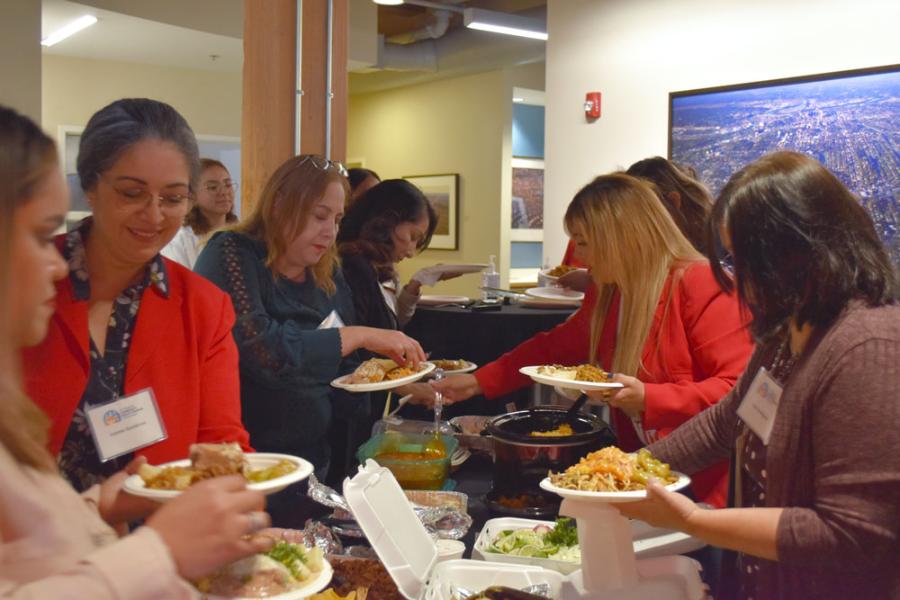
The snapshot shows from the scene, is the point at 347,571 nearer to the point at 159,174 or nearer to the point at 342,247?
the point at 159,174

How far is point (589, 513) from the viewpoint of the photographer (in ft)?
5.41

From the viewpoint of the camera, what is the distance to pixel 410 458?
2.29 meters

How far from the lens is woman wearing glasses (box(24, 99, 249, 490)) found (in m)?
1.57

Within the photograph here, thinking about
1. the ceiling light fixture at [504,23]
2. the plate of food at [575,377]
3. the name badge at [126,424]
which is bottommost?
the plate of food at [575,377]

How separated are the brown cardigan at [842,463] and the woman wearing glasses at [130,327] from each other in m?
1.08

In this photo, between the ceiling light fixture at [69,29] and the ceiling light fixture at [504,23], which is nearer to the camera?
the ceiling light fixture at [69,29]

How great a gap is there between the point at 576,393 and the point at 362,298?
2.84 ft

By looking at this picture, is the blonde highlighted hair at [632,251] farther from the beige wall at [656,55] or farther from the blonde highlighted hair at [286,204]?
the beige wall at [656,55]

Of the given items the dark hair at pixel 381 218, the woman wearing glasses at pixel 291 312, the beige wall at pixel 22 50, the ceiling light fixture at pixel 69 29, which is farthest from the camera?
the ceiling light fixture at pixel 69 29

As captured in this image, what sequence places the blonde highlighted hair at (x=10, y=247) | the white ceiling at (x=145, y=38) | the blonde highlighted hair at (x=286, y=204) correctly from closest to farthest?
the blonde highlighted hair at (x=10, y=247), the blonde highlighted hair at (x=286, y=204), the white ceiling at (x=145, y=38)

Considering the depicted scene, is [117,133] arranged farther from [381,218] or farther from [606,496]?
[381,218]

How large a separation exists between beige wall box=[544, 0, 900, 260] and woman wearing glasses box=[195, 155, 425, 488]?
3.00 meters

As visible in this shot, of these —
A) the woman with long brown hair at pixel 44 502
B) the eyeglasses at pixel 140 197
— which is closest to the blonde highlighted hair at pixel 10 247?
the woman with long brown hair at pixel 44 502

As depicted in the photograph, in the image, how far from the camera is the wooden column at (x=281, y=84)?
3627 millimetres
